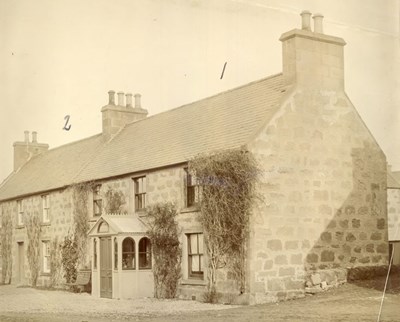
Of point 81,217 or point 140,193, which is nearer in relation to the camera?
point 140,193

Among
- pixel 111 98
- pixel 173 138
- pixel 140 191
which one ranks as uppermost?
pixel 111 98

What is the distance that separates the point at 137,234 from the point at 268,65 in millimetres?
7271

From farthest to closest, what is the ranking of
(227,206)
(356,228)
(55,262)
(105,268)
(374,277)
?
(55,262)
(105,268)
(374,277)
(356,228)
(227,206)

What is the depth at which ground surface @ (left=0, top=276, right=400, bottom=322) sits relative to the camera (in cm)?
1536

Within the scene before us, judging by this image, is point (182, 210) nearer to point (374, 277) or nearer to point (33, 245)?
point (374, 277)

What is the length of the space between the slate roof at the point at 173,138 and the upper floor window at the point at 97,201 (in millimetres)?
542

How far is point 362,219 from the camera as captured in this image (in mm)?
21312

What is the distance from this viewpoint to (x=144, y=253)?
22594mm

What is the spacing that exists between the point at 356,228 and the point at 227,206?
4.80 meters

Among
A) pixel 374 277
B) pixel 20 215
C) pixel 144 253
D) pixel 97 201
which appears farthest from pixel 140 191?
pixel 20 215

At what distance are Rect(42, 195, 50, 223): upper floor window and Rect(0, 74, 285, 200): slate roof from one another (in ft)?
1.75

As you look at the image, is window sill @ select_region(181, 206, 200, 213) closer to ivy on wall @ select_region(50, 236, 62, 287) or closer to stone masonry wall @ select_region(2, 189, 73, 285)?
stone masonry wall @ select_region(2, 189, 73, 285)

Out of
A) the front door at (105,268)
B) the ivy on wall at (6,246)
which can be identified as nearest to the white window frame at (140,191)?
the front door at (105,268)

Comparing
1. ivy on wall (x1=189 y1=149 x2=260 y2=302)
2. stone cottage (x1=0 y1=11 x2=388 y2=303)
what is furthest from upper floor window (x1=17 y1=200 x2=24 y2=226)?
ivy on wall (x1=189 y1=149 x2=260 y2=302)
